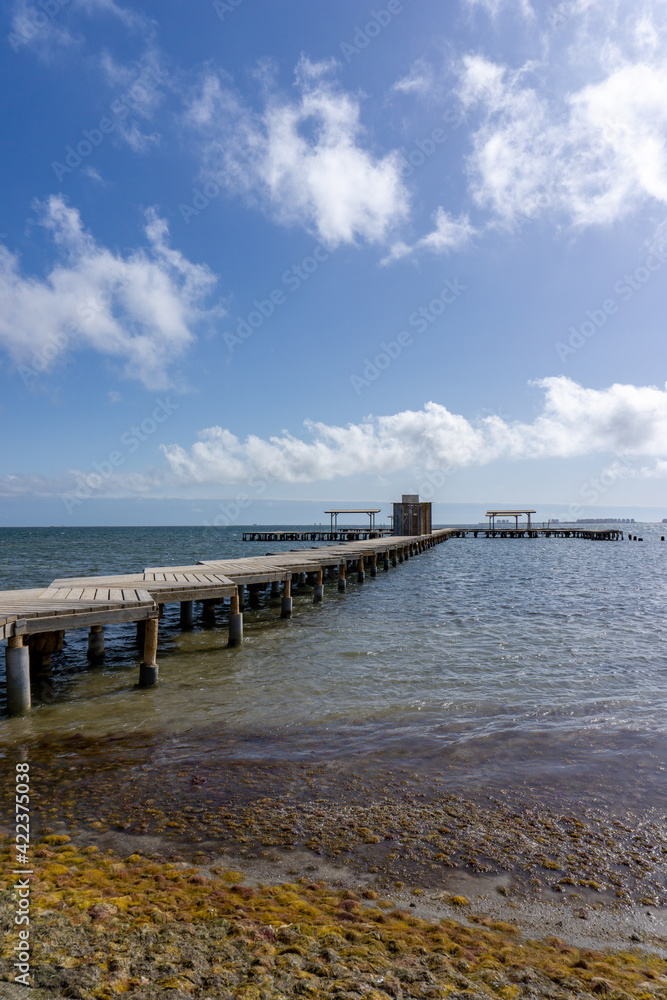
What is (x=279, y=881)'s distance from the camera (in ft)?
12.9

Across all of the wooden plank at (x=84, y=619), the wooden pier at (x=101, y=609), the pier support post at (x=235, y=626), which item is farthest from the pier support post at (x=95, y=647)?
the pier support post at (x=235, y=626)

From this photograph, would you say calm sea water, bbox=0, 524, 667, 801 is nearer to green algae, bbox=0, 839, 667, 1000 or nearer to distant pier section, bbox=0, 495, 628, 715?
distant pier section, bbox=0, 495, 628, 715

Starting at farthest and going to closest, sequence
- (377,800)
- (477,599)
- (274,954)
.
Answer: (477,599) → (377,800) → (274,954)

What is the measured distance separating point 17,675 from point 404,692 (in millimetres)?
5983

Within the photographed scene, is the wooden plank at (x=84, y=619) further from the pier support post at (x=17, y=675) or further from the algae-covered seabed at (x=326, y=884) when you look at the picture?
the algae-covered seabed at (x=326, y=884)

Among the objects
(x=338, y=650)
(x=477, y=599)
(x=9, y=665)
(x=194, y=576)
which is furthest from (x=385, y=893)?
(x=477, y=599)

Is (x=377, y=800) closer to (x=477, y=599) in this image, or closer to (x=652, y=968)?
(x=652, y=968)

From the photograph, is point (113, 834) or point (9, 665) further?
point (9, 665)

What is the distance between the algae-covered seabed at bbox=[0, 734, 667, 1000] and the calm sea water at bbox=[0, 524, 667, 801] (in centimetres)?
81

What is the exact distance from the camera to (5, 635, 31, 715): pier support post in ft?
25.7

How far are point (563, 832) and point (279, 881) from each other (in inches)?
101

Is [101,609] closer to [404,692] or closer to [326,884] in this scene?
[404,692]

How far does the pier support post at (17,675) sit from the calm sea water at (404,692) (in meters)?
0.25

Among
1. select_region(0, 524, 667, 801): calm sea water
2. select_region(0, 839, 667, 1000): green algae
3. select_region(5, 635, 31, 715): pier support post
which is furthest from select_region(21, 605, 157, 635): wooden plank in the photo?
select_region(0, 839, 667, 1000): green algae
